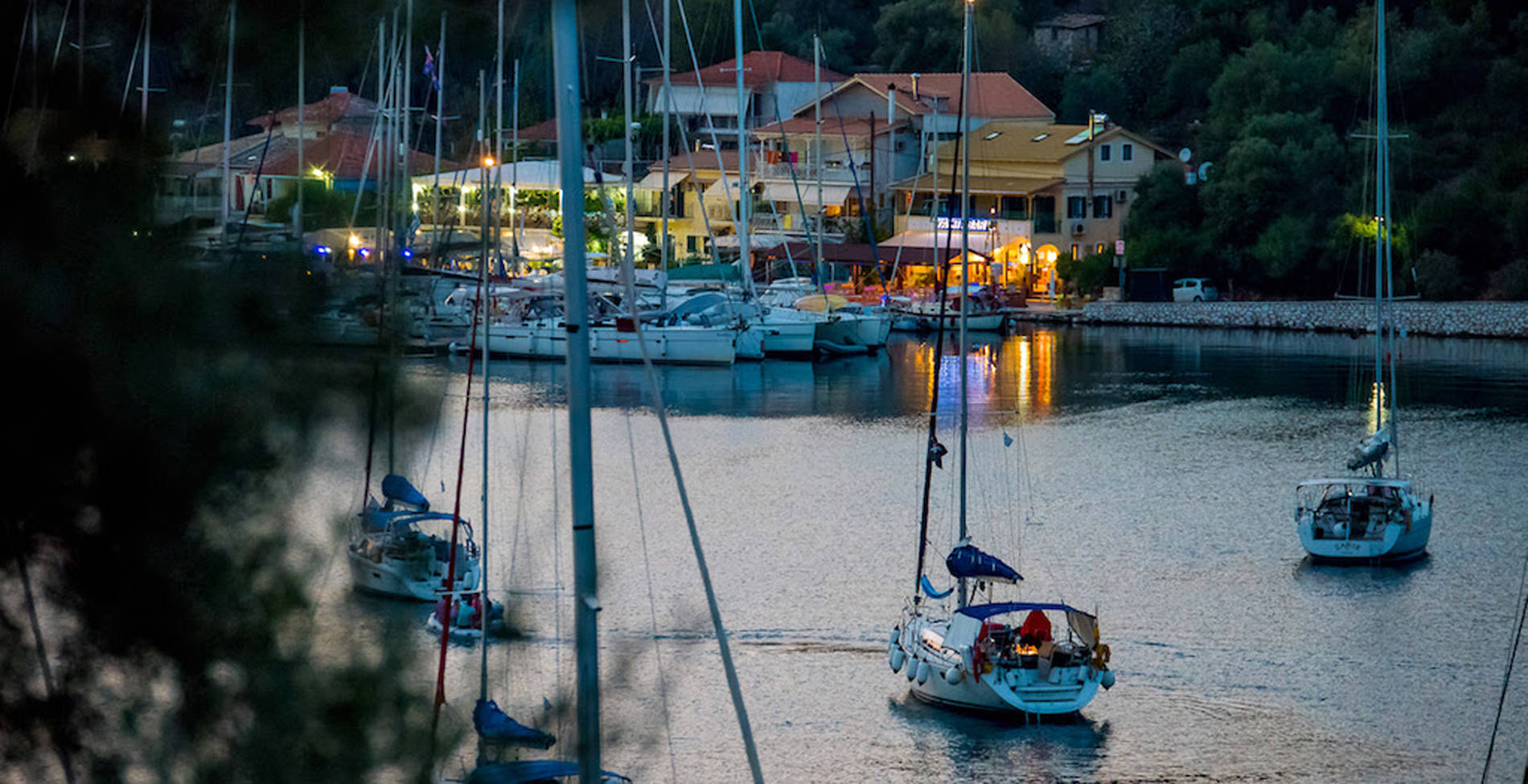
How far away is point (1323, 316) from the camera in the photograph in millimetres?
39250

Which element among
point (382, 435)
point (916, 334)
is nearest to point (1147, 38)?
point (916, 334)

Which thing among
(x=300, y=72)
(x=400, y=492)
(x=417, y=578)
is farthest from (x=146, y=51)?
(x=417, y=578)

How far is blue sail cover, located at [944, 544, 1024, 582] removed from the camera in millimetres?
13281

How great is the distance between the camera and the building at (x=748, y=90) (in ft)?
165

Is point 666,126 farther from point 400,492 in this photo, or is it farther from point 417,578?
point 400,492

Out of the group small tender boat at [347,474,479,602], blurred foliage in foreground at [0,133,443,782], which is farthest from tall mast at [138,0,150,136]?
small tender boat at [347,474,479,602]

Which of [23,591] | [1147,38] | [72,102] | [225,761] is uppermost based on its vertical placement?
[1147,38]

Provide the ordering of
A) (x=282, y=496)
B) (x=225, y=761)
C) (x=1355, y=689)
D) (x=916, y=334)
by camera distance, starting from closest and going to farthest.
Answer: (x=225, y=761), (x=282, y=496), (x=1355, y=689), (x=916, y=334)

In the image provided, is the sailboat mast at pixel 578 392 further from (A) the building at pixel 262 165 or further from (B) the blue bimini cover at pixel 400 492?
(B) the blue bimini cover at pixel 400 492

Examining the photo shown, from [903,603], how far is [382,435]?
868 cm

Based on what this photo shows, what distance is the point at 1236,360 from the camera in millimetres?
34219

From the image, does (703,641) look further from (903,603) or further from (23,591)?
(23,591)

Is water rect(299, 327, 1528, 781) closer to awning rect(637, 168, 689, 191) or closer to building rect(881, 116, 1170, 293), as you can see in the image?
building rect(881, 116, 1170, 293)

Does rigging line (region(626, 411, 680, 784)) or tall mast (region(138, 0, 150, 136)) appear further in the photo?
rigging line (region(626, 411, 680, 784))
